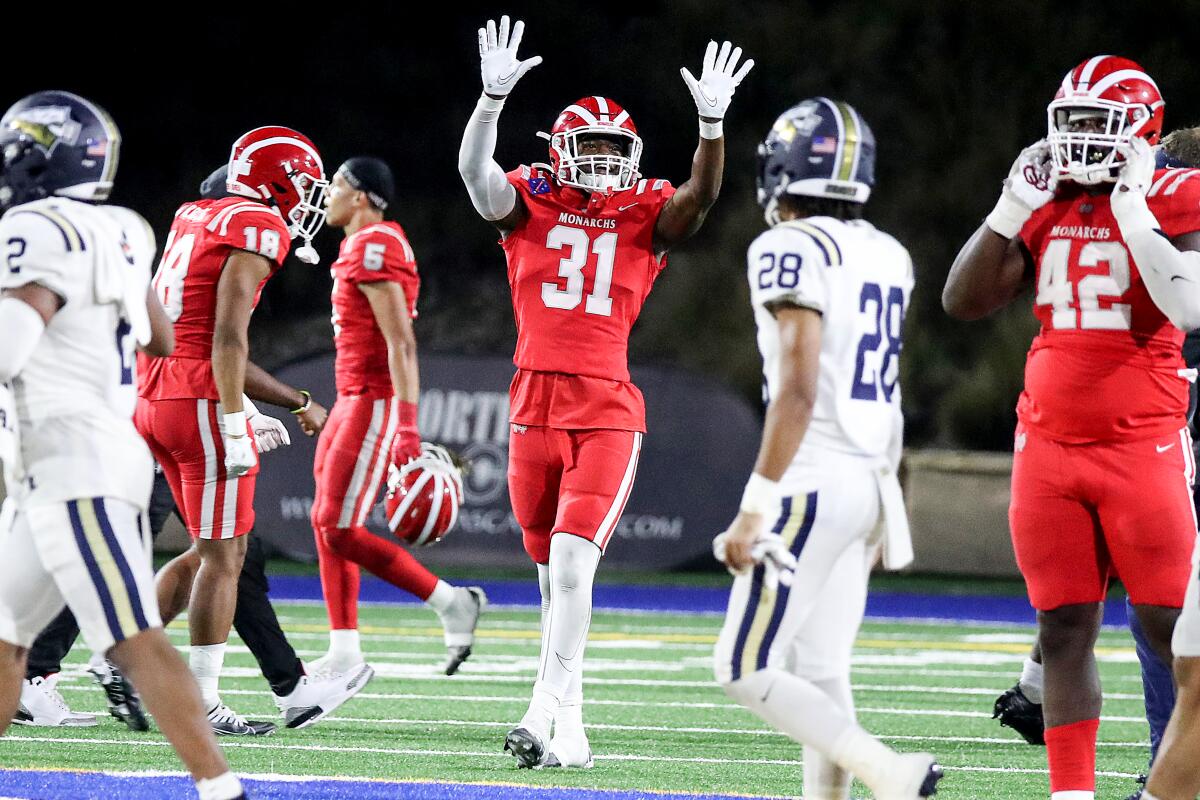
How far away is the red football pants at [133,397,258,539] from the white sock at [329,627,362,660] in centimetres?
74

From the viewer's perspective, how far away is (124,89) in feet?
60.1

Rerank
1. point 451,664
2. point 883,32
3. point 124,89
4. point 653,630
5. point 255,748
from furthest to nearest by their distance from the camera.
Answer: point 124,89
point 883,32
point 653,630
point 451,664
point 255,748

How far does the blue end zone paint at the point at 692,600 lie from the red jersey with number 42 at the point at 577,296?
5.67 m

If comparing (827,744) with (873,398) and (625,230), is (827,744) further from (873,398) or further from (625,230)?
(625,230)

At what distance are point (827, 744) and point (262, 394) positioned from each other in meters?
3.08

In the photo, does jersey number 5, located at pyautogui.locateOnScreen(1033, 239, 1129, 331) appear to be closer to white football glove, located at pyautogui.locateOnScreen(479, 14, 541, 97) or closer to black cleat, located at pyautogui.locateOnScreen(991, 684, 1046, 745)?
white football glove, located at pyautogui.locateOnScreen(479, 14, 541, 97)

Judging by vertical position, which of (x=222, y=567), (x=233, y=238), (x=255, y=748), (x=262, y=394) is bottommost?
(x=255, y=748)

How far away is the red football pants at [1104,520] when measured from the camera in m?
4.26

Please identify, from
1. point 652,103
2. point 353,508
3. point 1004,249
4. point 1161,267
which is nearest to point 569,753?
point 353,508

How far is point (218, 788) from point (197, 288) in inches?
96.6

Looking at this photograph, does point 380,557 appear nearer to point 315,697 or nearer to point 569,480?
point 315,697

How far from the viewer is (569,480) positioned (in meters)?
5.54

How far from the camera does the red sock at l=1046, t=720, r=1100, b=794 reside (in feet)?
14.0

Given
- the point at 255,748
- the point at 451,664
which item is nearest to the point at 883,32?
the point at 451,664
